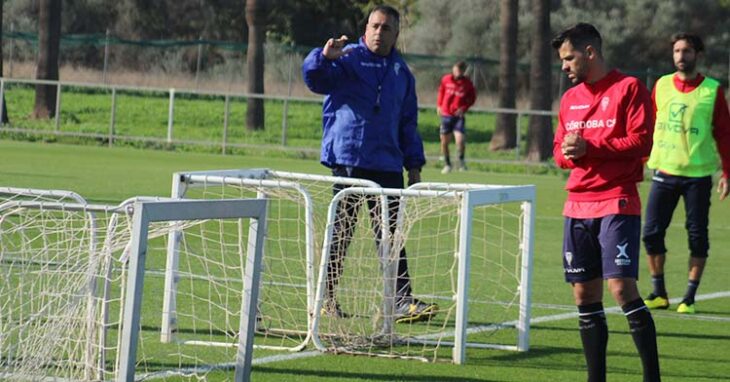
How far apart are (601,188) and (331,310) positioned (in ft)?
7.27

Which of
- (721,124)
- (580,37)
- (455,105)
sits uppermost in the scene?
(455,105)

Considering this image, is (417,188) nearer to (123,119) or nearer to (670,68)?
(123,119)

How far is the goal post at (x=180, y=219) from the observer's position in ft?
19.6

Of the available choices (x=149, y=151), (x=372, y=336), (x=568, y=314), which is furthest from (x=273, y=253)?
(x=149, y=151)

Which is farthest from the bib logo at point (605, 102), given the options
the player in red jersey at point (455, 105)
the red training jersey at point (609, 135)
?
the player in red jersey at point (455, 105)

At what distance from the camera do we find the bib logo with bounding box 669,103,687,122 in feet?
38.2

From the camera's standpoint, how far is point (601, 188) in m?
7.74

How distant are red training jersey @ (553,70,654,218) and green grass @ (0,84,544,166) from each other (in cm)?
2365

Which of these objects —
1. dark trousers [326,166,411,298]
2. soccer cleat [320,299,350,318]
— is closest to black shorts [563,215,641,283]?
dark trousers [326,166,411,298]

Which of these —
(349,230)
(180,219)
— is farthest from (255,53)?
(180,219)

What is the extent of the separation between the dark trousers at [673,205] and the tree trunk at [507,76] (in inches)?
964

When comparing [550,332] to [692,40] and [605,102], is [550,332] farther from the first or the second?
[605,102]

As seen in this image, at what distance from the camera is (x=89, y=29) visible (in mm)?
63875

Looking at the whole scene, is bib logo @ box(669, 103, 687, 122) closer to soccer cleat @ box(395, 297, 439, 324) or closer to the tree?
soccer cleat @ box(395, 297, 439, 324)
